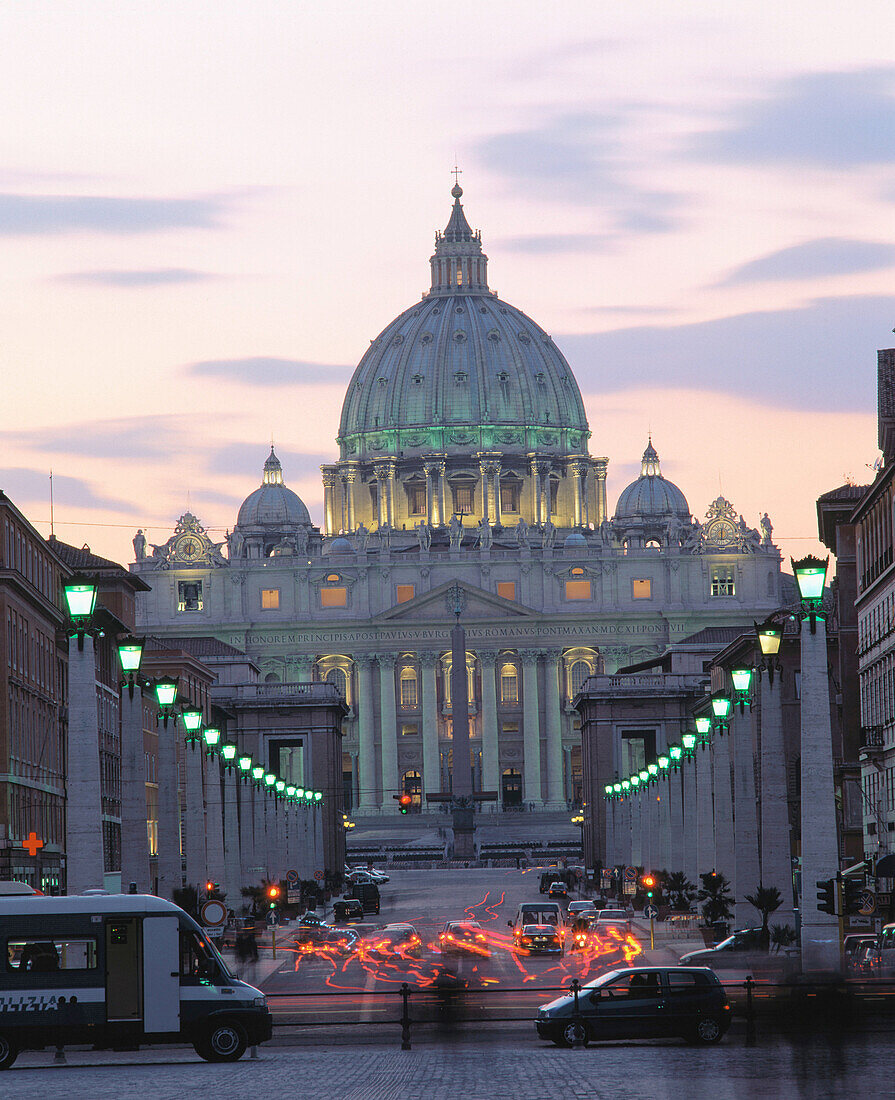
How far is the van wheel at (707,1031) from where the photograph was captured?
3419 centimetres

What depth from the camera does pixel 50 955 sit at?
1308 inches

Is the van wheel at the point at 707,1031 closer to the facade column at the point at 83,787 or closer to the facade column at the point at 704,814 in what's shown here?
the facade column at the point at 83,787

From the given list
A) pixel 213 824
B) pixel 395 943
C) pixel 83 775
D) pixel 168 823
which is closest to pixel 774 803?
pixel 168 823

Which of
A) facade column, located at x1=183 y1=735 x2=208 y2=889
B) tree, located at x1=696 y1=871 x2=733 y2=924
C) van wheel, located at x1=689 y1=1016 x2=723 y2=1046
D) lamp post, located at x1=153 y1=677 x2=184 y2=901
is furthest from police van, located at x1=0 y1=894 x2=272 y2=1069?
tree, located at x1=696 y1=871 x2=733 y2=924

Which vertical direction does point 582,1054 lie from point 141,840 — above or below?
below

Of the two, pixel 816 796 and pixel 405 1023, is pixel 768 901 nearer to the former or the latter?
pixel 816 796

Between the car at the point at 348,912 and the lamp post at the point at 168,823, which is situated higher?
the lamp post at the point at 168,823

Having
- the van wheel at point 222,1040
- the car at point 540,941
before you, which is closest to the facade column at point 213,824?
the car at point 540,941

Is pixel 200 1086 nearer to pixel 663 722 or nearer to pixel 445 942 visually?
pixel 445 942

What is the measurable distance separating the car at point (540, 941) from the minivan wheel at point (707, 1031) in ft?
92.5

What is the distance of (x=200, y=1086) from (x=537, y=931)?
35.3 meters

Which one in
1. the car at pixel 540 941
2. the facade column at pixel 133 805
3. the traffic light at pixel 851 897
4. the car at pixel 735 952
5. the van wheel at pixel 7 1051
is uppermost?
the facade column at pixel 133 805

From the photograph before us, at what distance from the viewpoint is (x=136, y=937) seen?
3369 cm

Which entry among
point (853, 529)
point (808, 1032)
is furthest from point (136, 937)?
point (853, 529)
